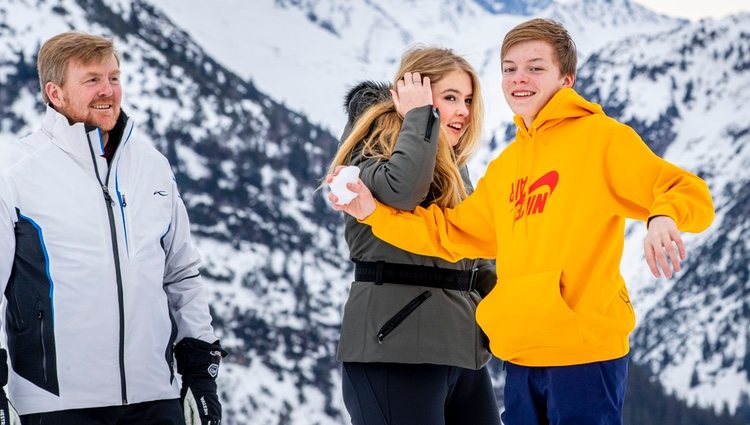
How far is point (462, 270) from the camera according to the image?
5.17m

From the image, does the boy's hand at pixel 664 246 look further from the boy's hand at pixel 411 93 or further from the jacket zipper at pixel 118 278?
the jacket zipper at pixel 118 278

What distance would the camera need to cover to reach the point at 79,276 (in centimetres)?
468

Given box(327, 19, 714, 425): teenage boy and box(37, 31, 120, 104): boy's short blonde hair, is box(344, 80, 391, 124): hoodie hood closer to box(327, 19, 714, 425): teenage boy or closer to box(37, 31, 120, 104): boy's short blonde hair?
box(327, 19, 714, 425): teenage boy

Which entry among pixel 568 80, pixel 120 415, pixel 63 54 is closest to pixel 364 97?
pixel 568 80

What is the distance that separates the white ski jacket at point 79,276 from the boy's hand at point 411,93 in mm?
1309

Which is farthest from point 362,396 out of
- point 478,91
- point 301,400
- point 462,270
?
point 301,400

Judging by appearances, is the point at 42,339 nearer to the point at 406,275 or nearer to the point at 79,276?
the point at 79,276

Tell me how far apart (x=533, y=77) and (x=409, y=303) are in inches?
47.7

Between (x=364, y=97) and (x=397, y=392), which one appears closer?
(x=397, y=392)

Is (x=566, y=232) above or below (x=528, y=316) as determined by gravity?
above

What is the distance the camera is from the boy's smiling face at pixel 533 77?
4.66 m

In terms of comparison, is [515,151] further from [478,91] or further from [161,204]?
[161,204]

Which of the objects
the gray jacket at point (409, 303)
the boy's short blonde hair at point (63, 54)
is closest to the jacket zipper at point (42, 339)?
the boy's short blonde hair at point (63, 54)

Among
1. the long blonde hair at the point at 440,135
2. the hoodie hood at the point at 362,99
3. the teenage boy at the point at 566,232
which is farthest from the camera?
the hoodie hood at the point at 362,99
